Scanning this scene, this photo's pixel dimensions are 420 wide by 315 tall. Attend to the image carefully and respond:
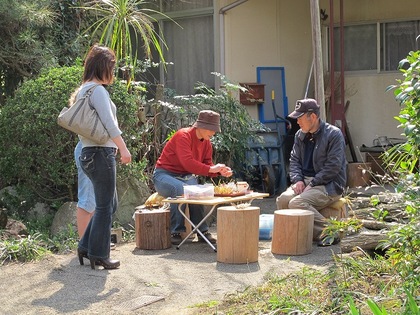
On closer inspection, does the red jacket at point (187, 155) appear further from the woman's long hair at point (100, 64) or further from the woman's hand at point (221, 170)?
the woman's long hair at point (100, 64)

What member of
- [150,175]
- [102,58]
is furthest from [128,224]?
[102,58]

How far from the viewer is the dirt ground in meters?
6.12

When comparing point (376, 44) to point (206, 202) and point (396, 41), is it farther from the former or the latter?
point (206, 202)

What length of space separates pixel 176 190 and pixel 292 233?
142 centimetres

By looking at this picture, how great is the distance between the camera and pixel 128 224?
31.6 feet

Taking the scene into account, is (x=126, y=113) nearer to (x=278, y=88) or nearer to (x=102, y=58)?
(x=102, y=58)

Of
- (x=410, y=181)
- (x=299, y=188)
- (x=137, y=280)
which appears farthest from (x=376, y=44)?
(x=410, y=181)

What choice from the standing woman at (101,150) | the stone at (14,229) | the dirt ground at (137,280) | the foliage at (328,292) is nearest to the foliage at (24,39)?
the stone at (14,229)

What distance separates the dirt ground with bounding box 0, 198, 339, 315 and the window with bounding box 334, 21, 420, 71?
5.44 m

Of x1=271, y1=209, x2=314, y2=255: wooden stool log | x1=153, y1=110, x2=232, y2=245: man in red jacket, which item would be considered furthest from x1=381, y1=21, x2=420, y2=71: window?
x1=271, y1=209, x2=314, y2=255: wooden stool log

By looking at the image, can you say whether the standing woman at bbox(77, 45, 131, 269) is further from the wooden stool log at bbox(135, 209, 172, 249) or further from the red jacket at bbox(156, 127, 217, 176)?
the red jacket at bbox(156, 127, 217, 176)

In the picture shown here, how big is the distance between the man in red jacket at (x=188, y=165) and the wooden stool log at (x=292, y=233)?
2.81 feet

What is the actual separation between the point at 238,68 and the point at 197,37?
1012 millimetres

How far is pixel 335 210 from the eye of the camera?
8.68 m
